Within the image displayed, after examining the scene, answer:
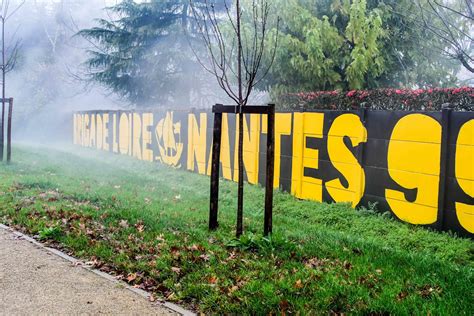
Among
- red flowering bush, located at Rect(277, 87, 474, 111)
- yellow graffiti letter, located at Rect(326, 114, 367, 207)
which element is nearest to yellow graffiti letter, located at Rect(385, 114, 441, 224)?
yellow graffiti letter, located at Rect(326, 114, 367, 207)

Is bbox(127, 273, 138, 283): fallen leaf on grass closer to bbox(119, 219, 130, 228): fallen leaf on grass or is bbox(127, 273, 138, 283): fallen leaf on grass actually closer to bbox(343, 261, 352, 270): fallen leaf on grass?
bbox(119, 219, 130, 228): fallen leaf on grass

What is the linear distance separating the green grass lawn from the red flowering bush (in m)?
2.16

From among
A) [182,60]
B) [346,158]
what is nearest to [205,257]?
[346,158]

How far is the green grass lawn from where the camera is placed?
13.6 feet

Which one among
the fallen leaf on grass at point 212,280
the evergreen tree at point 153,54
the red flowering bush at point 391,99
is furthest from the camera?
the evergreen tree at point 153,54

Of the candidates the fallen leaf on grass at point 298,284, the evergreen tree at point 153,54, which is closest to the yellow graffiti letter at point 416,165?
the fallen leaf on grass at point 298,284

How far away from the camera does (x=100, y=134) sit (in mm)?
22281

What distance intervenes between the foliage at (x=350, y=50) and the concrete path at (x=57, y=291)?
921 centimetres

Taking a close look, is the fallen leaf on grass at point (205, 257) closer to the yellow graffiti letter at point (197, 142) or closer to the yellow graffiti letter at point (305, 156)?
the yellow graffiti letter at point (305, 156)

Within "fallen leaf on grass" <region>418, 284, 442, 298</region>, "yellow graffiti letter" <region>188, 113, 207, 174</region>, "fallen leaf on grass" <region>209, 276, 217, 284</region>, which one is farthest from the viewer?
"yellow graffiti letter" <region>188, 113, 207, 174</region>

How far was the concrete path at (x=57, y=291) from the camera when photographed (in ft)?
13.3

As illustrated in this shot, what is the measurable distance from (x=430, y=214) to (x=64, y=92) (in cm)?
3454

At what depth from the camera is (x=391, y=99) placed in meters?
9.22

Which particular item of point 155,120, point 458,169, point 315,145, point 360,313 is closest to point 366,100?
point 315,145
